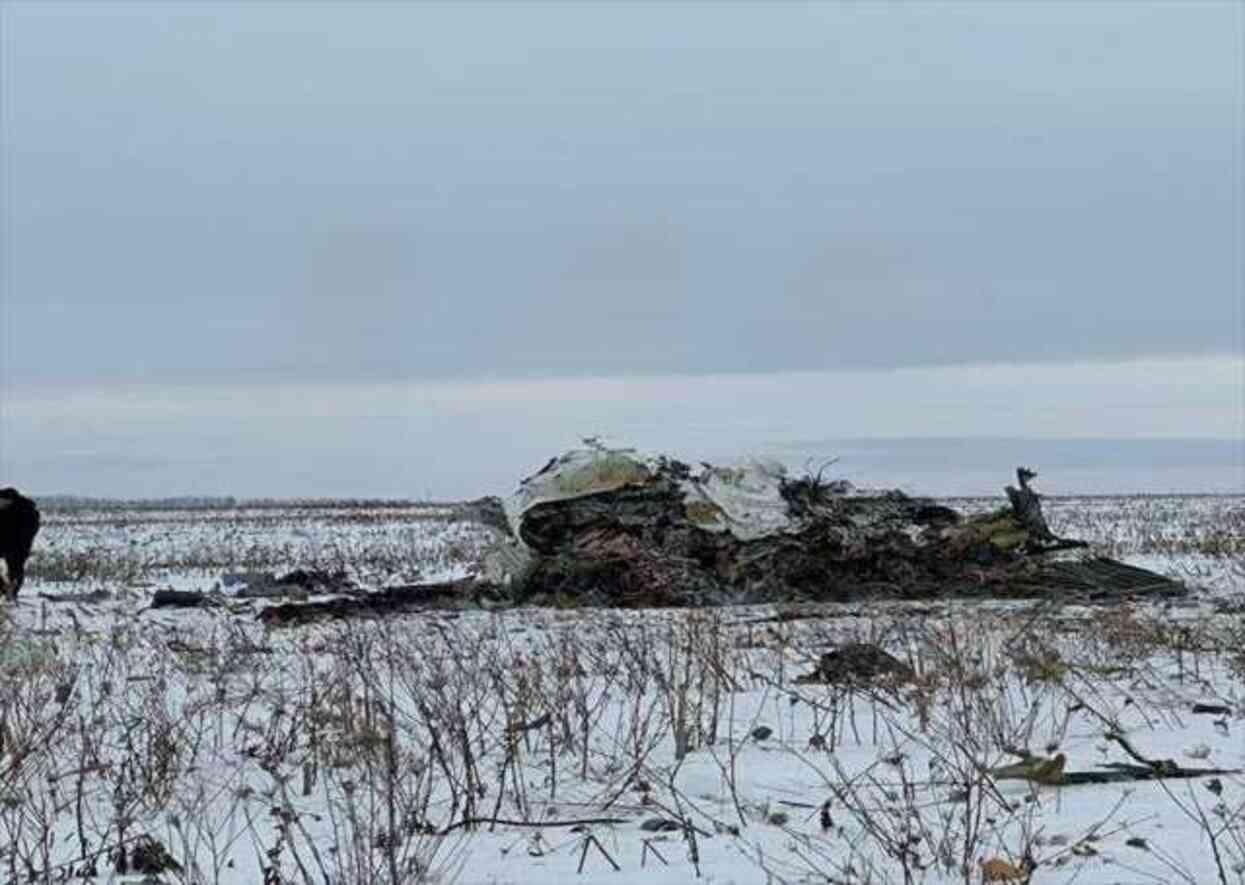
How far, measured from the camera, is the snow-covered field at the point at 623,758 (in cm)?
475

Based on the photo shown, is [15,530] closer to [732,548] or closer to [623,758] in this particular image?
[732,548]

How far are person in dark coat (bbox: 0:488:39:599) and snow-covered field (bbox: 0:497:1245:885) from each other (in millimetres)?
5350

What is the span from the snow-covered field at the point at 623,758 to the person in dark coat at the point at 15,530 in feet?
17.6

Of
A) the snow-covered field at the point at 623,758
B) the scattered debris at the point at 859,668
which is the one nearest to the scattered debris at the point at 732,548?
the snow-covered field at the point at 623,758

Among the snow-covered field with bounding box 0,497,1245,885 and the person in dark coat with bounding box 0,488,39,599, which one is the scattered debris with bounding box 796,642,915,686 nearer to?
the snow-covered field with bounding box 0,497,1245,885

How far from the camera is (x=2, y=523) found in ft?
52.2

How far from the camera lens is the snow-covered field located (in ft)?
15.6

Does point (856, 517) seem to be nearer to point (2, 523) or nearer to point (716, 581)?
point (716, 581)

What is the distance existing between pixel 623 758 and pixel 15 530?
450 inches

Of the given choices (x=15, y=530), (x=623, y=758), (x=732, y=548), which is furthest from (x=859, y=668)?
(x=15, y=530)

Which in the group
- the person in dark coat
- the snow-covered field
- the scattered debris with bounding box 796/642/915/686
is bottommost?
the snow-covered field

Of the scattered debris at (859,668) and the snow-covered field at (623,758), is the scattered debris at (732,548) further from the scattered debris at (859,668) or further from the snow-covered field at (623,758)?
the scattered debris at (859,668)

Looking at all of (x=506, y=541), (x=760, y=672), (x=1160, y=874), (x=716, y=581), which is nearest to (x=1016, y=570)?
(x=716, y=581)

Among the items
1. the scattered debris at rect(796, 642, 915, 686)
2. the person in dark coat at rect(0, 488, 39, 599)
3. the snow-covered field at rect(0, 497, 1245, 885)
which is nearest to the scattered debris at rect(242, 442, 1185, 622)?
the person in dark coat at rect(0, 488, 39, 599)
